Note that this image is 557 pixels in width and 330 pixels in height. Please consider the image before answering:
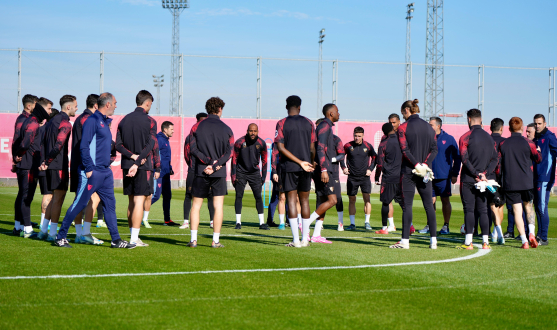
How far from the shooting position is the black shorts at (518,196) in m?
9.34

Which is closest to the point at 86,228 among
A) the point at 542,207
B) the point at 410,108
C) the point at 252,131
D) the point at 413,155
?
the point at 252,131

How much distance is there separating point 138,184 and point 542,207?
7053 millimetres

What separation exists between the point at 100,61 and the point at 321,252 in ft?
80.0

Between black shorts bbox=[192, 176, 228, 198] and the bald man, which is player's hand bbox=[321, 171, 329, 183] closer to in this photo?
black shorts bbox=[192, 176, 228, 198]

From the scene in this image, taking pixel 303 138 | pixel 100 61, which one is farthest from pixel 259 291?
pixel 100 61

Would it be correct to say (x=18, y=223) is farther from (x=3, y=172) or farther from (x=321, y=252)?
(x=3, y=172)

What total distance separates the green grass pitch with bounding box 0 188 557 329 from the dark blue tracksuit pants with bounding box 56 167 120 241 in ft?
1.43

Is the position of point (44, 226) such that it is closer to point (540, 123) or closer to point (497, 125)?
point (497, 125)

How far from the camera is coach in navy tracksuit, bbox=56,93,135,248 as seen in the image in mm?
7863

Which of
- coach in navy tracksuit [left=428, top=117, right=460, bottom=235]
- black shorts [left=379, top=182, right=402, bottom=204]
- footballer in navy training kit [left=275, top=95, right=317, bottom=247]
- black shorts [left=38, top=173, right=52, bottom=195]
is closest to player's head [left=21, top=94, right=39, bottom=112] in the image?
black shorts [left=38, top=173, right=52, bottom=195]

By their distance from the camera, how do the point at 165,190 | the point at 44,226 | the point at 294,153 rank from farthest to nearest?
the point at 165,190 < the point at 44,226 < the point at 294,153

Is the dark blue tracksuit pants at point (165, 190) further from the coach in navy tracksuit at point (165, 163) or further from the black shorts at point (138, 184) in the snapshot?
the black shorts at point (138, 184)

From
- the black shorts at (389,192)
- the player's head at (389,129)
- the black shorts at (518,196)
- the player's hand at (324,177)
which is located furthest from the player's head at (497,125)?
the player's hand at (324,177)

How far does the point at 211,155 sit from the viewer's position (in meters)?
8.20
